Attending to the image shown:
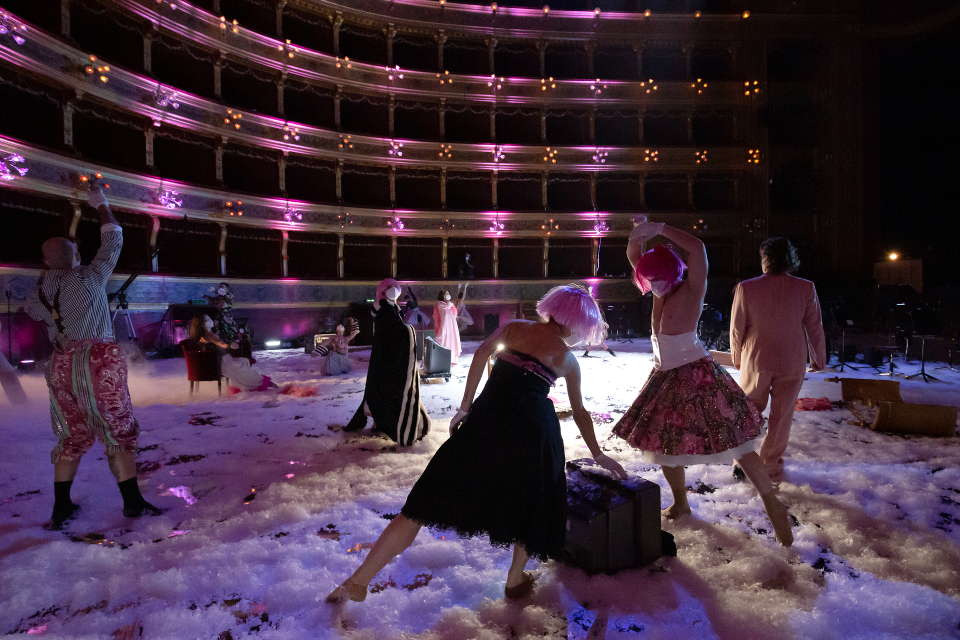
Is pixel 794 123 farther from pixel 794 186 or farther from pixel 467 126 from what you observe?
pixel 467 126

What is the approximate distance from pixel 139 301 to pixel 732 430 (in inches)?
612

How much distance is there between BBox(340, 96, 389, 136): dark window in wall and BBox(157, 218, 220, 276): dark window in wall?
730 cm

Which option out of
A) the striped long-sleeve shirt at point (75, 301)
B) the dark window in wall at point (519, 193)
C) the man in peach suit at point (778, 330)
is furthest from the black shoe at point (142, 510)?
the dark window in wall at point (519, 193)

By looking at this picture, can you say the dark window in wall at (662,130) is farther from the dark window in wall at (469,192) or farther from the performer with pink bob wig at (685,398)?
the performer with pink bob wig at (685,398)

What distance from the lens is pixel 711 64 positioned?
22.8 meters

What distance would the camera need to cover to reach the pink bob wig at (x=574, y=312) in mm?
2537

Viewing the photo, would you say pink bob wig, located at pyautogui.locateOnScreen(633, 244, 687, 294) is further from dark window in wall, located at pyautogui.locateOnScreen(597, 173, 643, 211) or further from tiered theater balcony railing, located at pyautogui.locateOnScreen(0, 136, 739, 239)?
dark window in wall, located at pyautogui.locateOnScreen(597, 173, 643, 211)

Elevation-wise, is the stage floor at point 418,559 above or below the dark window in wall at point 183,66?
Answer: below

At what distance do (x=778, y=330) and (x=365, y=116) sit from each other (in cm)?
2038

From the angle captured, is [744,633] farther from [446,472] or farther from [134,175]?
[134,175]

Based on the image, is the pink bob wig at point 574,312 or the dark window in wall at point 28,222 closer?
the pink bob wig at point 574,312

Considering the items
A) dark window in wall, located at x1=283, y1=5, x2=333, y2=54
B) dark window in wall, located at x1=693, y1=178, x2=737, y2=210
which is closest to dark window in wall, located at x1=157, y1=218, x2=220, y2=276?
dark window in wall, located at x1=283, y1=5, x2=333, y2=54

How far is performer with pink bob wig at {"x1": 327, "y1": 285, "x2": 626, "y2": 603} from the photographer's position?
7.93 ft

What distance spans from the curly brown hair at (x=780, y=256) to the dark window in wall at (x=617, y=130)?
20.5m
